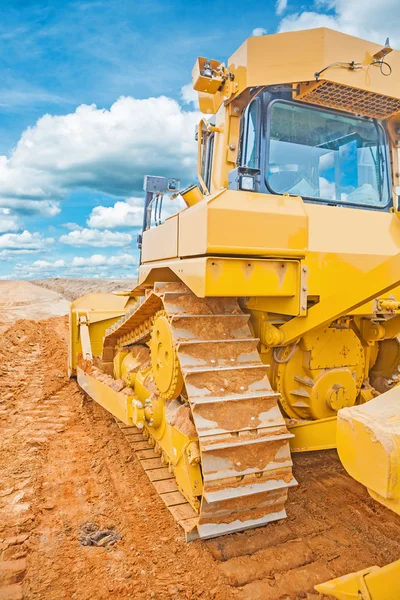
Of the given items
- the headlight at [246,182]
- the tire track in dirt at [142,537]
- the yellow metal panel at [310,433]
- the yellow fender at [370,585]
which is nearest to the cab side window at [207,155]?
the headlight at [246,182]

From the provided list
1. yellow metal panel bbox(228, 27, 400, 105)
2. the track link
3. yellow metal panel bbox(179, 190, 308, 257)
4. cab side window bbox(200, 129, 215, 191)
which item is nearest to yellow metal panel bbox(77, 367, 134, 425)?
the track link

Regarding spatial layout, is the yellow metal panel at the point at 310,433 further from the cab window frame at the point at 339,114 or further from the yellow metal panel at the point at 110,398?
the cab window frame at the point at 339,114

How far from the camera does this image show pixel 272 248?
286 centimetres

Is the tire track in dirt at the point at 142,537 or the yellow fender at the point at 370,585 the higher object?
the yellow fender at the point at 370,585

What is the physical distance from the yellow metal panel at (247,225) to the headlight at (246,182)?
14 cm

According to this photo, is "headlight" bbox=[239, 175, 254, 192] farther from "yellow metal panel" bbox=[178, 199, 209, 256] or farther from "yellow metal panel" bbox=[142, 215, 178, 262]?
"yellow metal panel" bbox=[142, 215, 178, 262]

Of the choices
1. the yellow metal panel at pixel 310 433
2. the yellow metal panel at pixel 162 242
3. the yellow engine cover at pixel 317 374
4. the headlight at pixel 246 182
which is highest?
the headlight at pixel 246 182

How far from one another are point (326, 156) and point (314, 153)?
4.8 inches

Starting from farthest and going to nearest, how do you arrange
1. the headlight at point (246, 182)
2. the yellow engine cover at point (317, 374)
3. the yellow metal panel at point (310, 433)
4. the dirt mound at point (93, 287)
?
1. the dirt mound at point (93, 287)
2. the yellow engine cover at point (317, 374)
3. the yellow metal panel at point (310, 433)
4. the headlight at point (246, 182)

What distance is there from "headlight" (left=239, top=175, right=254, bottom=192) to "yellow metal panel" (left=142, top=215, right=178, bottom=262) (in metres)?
0.55

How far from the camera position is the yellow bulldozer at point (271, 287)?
9.11 feet

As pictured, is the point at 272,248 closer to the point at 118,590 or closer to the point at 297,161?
the point at 297,161

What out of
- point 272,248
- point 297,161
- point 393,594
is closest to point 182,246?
point 272,248

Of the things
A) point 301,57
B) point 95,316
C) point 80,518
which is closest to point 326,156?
point 301,57
